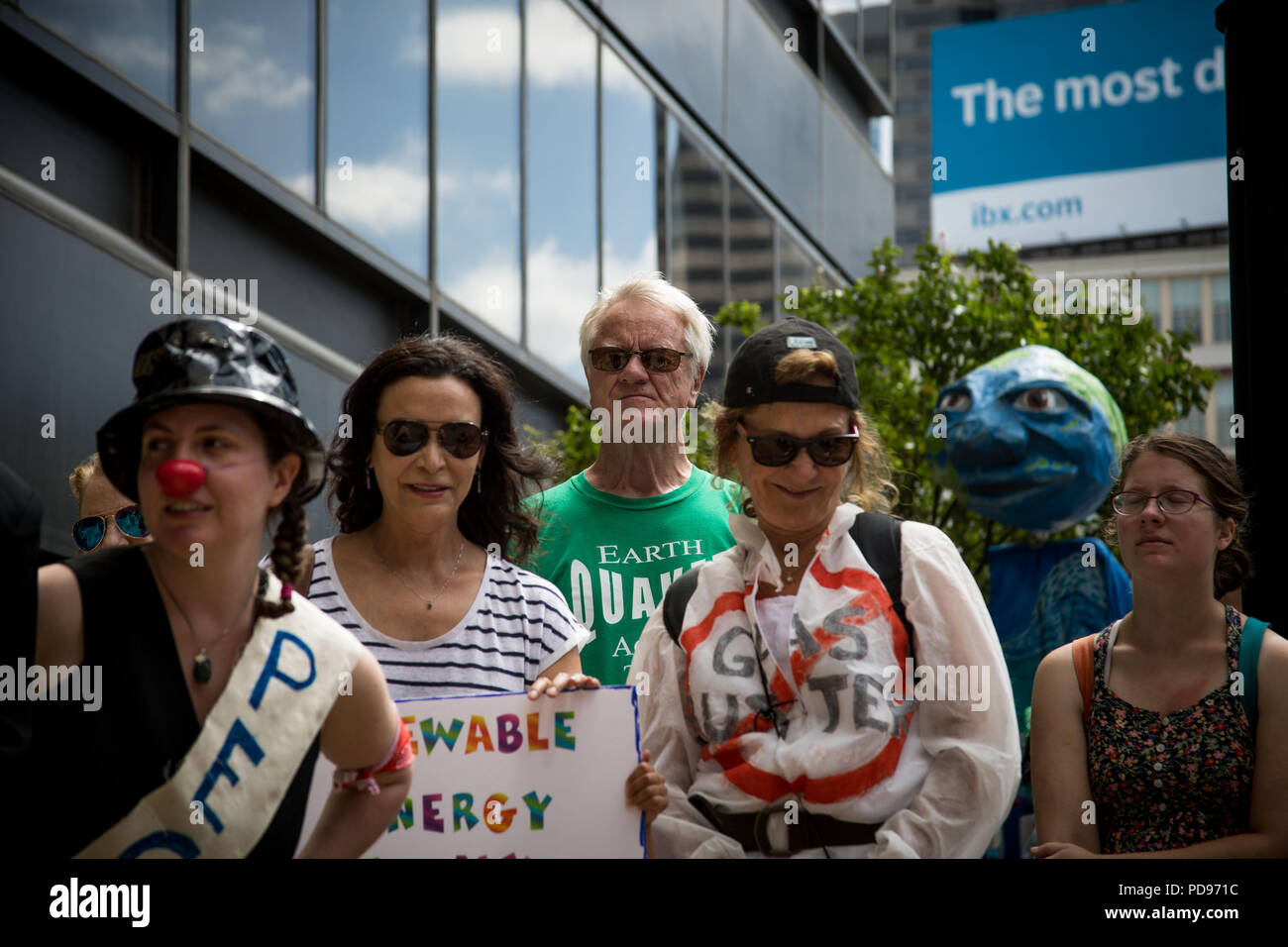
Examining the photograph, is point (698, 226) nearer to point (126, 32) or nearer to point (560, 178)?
point (560, 178)

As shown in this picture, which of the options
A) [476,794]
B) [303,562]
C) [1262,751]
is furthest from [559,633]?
[1262,751]

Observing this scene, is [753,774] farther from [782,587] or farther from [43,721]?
[43,721]

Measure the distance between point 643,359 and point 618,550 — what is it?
1.97 feet

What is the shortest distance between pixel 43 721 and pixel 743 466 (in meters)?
1.60

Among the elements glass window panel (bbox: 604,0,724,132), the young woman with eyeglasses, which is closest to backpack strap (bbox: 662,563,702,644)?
the young woman with eyeglasses

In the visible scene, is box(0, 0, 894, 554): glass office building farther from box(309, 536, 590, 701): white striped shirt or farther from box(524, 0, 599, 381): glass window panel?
box(309, 536, 590, 701): white striped shirt

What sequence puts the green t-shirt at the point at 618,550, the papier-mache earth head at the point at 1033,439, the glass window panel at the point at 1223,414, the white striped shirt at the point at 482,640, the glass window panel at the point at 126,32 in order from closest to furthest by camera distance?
the white striped shirt at the point at 482,640, the green t-shirt at the point at 618,550, the papier-mache earth head at the point at 1033,439, the glass window panel at the point at 126,32, the glass window panel at the point at 1223,414

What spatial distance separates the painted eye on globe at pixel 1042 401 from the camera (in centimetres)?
755

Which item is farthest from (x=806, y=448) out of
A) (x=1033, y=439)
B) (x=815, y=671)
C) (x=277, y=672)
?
(x=1033, y=439)

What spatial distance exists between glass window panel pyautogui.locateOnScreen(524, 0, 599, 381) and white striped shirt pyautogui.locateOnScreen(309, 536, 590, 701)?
9.08 m

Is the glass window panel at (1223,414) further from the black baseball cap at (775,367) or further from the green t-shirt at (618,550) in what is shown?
the black baseball cap at (775,367)

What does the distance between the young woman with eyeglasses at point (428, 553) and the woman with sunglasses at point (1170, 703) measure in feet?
3.91

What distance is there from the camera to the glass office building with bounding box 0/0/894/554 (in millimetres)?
7820

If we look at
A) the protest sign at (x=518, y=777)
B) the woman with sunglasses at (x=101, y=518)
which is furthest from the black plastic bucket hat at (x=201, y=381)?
the woman with sunglasses at (x=101, y=518)
